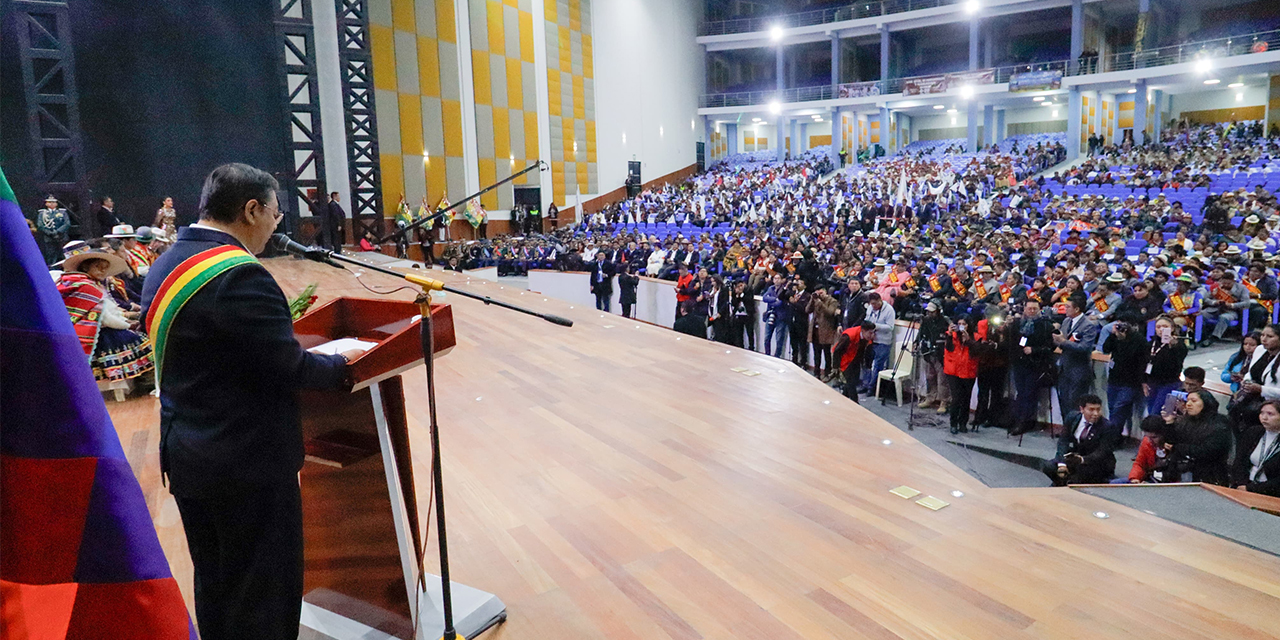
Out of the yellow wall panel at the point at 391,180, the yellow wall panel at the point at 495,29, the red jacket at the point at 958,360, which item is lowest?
the red jacket at the point at 958,360

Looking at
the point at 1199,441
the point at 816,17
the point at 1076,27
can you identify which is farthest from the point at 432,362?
the point at 816,17

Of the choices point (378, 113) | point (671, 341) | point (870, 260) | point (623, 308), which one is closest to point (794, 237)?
point (870, 260)

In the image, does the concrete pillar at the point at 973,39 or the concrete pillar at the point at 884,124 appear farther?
the concrete pillar at the point at 884,124

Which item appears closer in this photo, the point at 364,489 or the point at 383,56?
the point at 364,489

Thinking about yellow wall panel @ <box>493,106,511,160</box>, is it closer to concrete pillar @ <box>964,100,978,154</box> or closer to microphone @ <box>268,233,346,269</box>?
concrete pillar @ <box>964,100,978,154</box>

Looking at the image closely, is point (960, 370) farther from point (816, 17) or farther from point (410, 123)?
point (816, 17)

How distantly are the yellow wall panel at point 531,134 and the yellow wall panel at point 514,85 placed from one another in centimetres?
31

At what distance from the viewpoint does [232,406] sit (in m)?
1.25

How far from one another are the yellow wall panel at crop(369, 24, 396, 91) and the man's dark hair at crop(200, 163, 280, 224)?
1285 cm

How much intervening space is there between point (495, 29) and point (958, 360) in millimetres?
12889

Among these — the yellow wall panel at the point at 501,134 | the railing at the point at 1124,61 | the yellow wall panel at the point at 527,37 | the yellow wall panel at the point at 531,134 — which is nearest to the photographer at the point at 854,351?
the yellow wall panel at the point at 501,134

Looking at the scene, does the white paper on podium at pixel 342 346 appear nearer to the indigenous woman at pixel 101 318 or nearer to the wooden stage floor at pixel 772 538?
the wooden stage floor at pixel 772 538

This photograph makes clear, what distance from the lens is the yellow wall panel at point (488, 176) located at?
15.2 metres

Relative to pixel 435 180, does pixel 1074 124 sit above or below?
above
